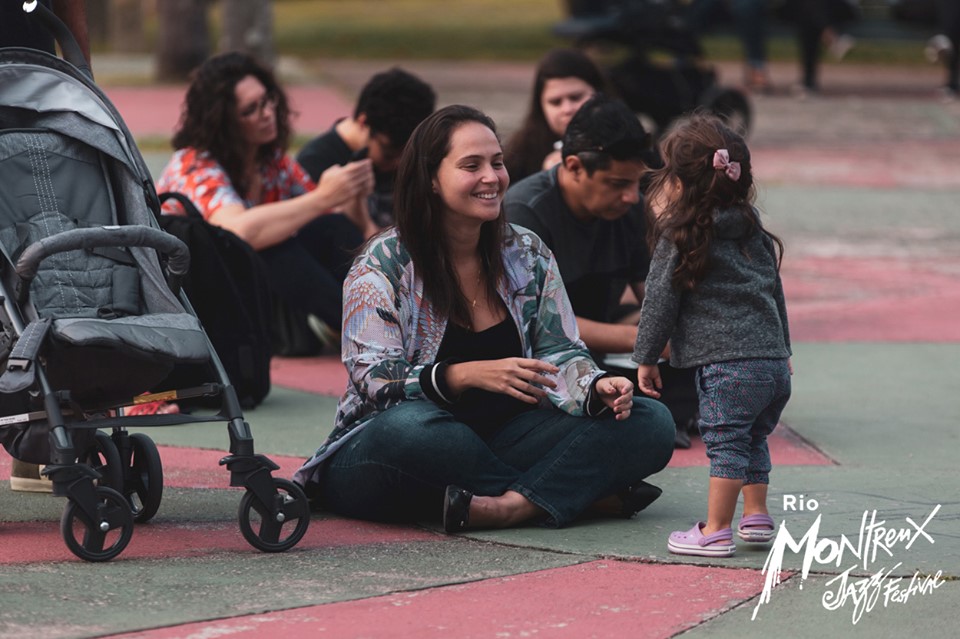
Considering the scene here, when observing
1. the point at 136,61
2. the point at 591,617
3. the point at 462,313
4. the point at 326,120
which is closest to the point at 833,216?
the point at 326,120

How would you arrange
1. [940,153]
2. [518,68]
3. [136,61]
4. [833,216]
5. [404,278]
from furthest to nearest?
1. [136,61]
2. [518,68]
3. [940,153]
4. [833,216]
5. [404,278]

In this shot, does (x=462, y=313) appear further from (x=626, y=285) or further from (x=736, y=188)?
(x=626, y=285)

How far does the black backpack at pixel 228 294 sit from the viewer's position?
20.6ft

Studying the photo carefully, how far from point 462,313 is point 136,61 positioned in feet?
69.4

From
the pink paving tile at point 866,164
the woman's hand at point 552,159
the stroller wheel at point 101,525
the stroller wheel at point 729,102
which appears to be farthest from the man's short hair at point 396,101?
the stroller wheel at point 729,102

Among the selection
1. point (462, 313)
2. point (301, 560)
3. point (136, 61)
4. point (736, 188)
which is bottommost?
point (136, 61)

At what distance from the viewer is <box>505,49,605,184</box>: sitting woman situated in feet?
23.0

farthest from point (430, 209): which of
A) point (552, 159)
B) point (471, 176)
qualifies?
point (552, 159)

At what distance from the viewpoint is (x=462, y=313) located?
480 cm

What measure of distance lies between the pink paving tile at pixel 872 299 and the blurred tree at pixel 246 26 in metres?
9.35

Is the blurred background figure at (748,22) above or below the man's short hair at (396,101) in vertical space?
below

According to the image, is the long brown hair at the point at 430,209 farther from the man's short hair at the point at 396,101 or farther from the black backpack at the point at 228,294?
the man's short hair at the point at 396,101

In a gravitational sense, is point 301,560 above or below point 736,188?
below

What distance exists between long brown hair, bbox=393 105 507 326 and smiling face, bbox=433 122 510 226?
0.02m
